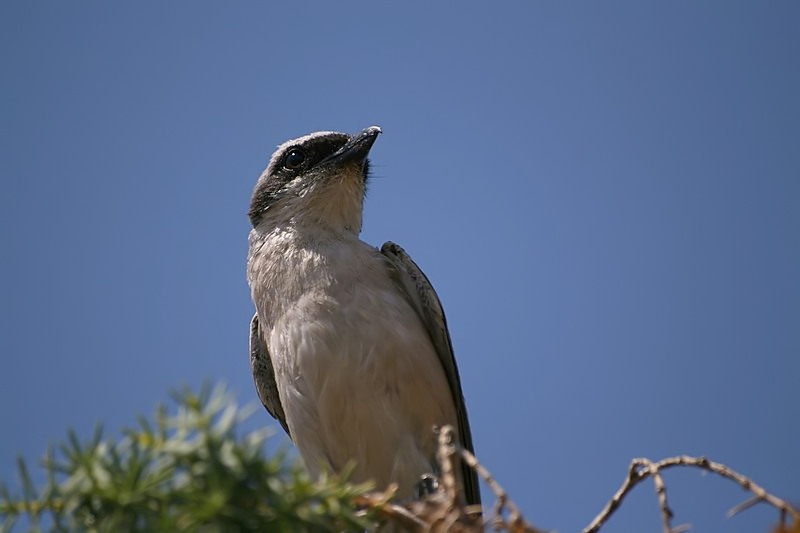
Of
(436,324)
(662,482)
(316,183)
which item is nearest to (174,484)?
(662,482)

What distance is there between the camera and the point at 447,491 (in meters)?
2.32

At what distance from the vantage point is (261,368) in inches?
265

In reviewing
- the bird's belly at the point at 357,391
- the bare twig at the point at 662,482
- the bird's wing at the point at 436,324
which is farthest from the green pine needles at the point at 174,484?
the bird's wing at the point at 436,324

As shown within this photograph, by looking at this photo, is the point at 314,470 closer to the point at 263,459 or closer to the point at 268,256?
the point at 268,256

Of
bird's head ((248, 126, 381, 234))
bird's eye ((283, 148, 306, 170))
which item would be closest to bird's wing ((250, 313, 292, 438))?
bird's head ((248, 126, 381, 234))

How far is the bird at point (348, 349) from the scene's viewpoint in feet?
18.5

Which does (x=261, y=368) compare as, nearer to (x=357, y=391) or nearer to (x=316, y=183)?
(x=357, y=391)

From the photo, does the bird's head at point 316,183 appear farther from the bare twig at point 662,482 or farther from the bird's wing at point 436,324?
the bare twig at point 662,482

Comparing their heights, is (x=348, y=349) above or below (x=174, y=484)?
above

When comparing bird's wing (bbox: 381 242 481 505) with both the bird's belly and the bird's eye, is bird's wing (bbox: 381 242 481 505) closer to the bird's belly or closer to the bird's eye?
the bird's belly

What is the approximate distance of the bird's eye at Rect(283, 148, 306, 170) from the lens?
762cm

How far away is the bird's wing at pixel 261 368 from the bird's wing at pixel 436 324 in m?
1.11

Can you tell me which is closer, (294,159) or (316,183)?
(316,183)

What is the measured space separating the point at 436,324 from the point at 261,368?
4.47ft
